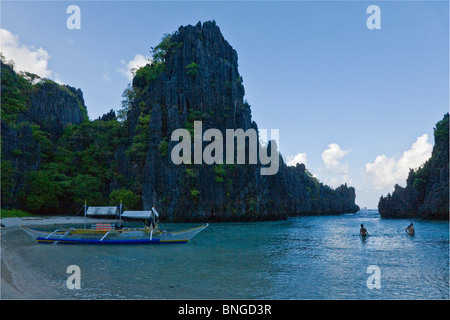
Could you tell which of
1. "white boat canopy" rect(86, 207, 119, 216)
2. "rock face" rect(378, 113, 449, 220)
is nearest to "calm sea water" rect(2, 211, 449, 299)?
"white boat canopy" rect(86, 207, 119, 216)

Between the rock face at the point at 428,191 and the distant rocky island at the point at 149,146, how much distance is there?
126ft

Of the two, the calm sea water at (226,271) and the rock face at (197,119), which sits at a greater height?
the rock face at (197,119)

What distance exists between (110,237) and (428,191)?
8796cm

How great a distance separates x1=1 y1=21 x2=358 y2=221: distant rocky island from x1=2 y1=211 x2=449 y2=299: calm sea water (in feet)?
106

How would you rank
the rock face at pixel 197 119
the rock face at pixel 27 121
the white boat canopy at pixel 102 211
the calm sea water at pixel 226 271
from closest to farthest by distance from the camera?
the calm sea water at pixel 226 271 → the white boat canopy at pixel 102 211 → the rock face at pixel 27 121 → the rock face at pixel 197 119

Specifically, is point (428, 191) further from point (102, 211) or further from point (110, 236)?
point (102, 211)

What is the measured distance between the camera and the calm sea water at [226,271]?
13633mm

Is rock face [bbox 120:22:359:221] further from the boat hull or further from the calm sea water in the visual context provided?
the calm sea water

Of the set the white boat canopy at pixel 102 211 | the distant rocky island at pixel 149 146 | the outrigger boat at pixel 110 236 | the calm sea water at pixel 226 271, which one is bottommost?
the calm sea water at pixel 226 271

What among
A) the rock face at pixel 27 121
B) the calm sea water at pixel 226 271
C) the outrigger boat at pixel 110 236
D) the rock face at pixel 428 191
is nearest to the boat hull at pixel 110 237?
the outrigger boat at pixel 110 236

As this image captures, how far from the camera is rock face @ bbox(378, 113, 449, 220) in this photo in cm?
7150

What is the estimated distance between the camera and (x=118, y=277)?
16.1 metres

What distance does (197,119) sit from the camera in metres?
66.8

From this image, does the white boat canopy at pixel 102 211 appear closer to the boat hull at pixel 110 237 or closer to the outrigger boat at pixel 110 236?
the outrigger boat at pixel 110 236
